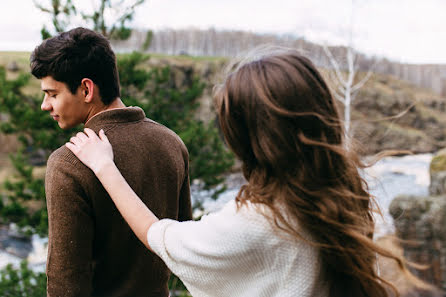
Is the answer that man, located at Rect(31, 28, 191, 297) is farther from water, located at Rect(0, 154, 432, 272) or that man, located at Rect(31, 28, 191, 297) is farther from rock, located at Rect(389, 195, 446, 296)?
water, located at Rect(0, 154, 432, 272)

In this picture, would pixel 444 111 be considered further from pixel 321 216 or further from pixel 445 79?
pixel 321 216

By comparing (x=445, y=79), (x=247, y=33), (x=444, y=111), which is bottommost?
(x=444, y=111)

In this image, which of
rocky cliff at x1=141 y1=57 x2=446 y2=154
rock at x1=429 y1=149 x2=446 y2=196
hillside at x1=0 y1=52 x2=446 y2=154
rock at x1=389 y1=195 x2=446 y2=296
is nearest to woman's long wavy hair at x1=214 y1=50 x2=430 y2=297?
rock at x1=389 y1=195 x2=446 y2=296

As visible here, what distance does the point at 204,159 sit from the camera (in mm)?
7180

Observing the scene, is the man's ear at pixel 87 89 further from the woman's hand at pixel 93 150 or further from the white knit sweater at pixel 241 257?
the white knit sweater at pixel 241 257

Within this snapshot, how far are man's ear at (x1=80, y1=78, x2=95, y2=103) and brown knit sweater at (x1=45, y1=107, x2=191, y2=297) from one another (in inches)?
3.0

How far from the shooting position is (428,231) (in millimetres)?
6074

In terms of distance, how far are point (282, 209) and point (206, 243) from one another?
0.72 ft

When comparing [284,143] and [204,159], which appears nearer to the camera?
[284,143]

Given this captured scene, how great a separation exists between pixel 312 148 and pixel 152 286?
2.99 feet

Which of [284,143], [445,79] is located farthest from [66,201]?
[445,79]

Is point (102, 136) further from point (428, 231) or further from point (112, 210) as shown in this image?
point (428, 231)

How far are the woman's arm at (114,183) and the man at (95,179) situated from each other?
0.05 metres

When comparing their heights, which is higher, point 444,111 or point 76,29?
point 76,29
